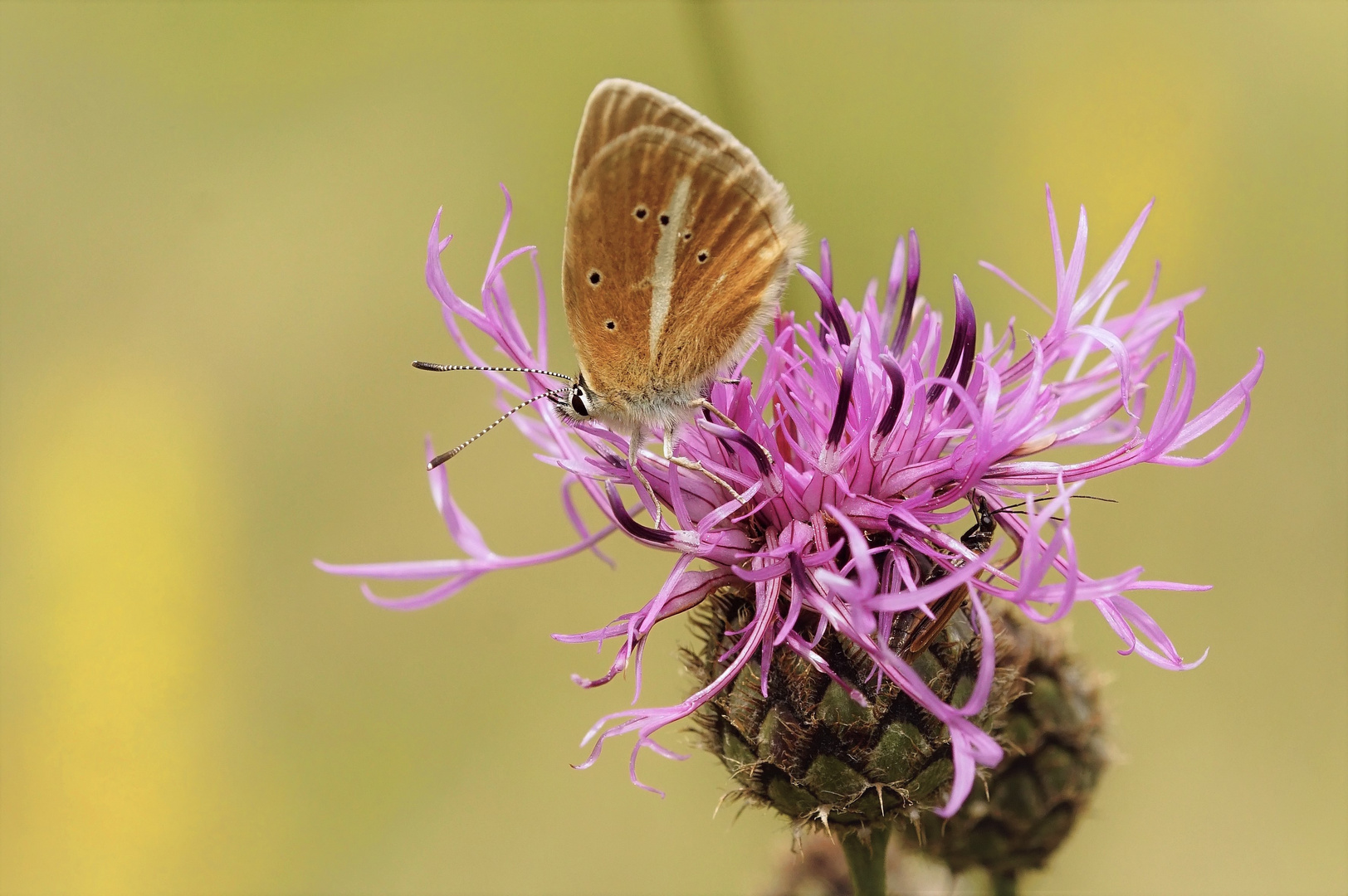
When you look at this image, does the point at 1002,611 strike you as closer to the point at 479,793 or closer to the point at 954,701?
the point at 954,701

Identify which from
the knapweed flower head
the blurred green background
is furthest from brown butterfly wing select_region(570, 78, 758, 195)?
the blurred green background

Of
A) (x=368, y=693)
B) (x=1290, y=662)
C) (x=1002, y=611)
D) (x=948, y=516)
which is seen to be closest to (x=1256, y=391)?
(x=1290, y=662)

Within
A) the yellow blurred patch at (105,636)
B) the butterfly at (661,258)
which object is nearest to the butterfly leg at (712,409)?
the butterfly at (661,258)

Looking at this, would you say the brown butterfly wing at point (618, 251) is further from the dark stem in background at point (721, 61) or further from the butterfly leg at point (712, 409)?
the dark stem in background at point (721, 61)

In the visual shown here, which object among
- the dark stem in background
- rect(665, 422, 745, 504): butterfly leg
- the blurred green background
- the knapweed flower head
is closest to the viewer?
the knapweed flower head

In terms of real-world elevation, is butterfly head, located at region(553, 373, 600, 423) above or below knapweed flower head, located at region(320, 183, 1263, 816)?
above

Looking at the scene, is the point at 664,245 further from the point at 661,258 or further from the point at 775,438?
the point at 775,438

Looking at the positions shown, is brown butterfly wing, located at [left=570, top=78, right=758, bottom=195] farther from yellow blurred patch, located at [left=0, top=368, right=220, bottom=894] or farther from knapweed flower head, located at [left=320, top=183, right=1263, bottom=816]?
yellow blurred patch, located at [left=0, top=368, right=220, bottom=894]

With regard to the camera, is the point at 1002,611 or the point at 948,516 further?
the point at 1002,611
